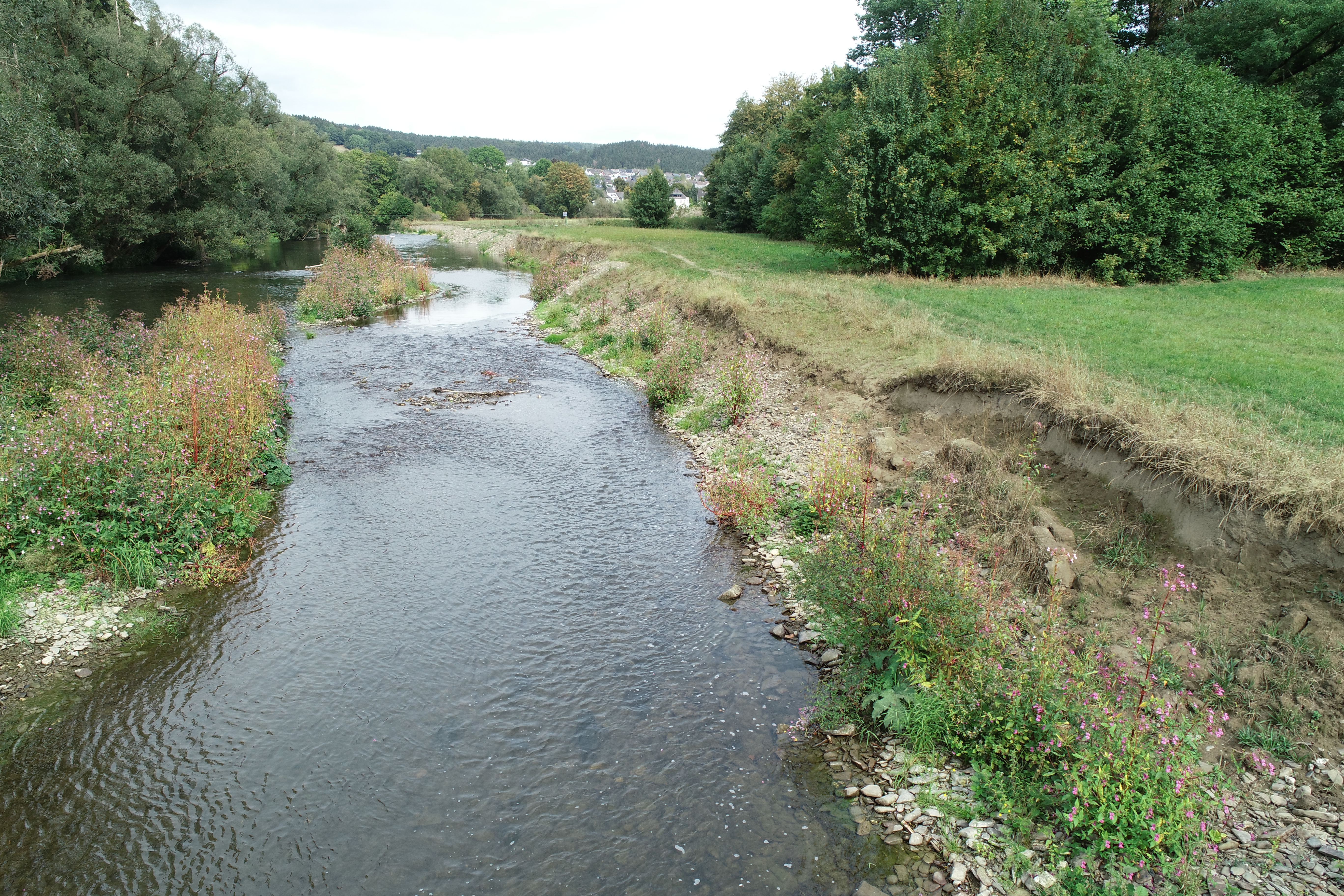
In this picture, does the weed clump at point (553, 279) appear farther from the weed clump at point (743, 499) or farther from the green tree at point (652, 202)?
the green tree at point (652, 202)

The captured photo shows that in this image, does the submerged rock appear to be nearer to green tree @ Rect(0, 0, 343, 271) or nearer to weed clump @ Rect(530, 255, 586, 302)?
green tree @ Rect(0, 0, 343, 271)

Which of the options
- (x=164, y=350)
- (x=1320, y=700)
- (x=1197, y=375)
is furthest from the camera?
(x=164, y=350)

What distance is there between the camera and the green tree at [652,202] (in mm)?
70562

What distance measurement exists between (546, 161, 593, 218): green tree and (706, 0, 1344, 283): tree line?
102280 millimetres

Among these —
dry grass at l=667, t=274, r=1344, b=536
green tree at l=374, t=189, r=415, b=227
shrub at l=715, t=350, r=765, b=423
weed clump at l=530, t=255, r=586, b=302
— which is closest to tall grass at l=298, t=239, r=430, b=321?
weed clump at l=530, t=255, r=586, b=302

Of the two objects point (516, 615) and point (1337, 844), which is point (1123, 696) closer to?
point (1337, 844)

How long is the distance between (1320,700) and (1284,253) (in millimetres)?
25272

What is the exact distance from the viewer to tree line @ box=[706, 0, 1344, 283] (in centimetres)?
2275

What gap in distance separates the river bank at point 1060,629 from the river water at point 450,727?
59cm

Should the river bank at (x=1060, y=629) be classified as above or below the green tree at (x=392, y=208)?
below

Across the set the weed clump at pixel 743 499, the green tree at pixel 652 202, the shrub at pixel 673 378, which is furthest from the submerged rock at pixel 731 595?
the green tree at pixel 652 202

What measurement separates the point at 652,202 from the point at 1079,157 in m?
52.4

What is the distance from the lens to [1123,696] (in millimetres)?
5859

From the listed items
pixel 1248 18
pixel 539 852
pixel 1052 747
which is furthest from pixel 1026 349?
pixel 1248 18
